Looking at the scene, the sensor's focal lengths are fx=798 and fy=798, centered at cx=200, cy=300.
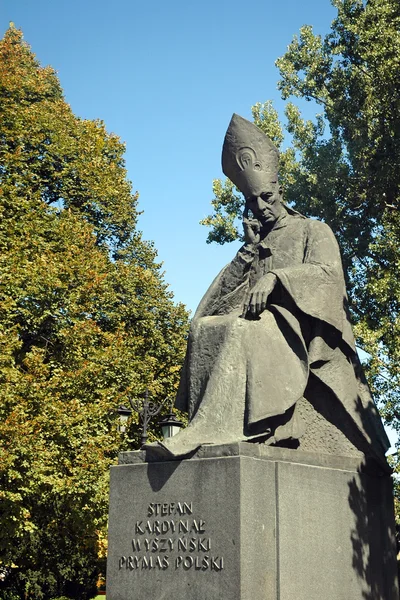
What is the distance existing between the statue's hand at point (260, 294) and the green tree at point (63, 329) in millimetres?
10428

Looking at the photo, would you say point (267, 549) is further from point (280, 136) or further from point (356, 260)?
point (280, 136)

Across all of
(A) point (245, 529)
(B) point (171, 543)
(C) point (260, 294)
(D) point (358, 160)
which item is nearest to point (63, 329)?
(D) point (358, 160)

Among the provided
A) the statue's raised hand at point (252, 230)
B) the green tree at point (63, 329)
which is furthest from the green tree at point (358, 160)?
the statue's raised hand at point (252, 230)

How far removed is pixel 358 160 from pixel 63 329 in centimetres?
813

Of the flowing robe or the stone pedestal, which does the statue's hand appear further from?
the stone pedestal

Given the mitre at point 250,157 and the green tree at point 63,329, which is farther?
the green tree at point 63,329

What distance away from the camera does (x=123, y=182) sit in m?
25.0

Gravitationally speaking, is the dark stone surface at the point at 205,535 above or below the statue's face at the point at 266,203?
below

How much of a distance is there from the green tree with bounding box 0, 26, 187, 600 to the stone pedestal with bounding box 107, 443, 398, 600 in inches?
403

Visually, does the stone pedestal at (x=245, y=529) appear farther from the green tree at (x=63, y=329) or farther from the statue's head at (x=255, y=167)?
the green tree at (x=63, y=329)

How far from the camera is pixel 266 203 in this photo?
7391 mm

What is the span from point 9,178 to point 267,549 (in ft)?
55.0

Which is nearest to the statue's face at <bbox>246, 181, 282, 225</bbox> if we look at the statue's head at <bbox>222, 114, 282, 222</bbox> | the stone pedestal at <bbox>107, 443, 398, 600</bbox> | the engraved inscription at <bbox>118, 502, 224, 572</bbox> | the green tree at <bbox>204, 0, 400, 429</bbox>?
the statue's head at <bbox>222, 114, 282, 222</bbox>

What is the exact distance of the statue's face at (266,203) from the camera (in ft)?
24.2
